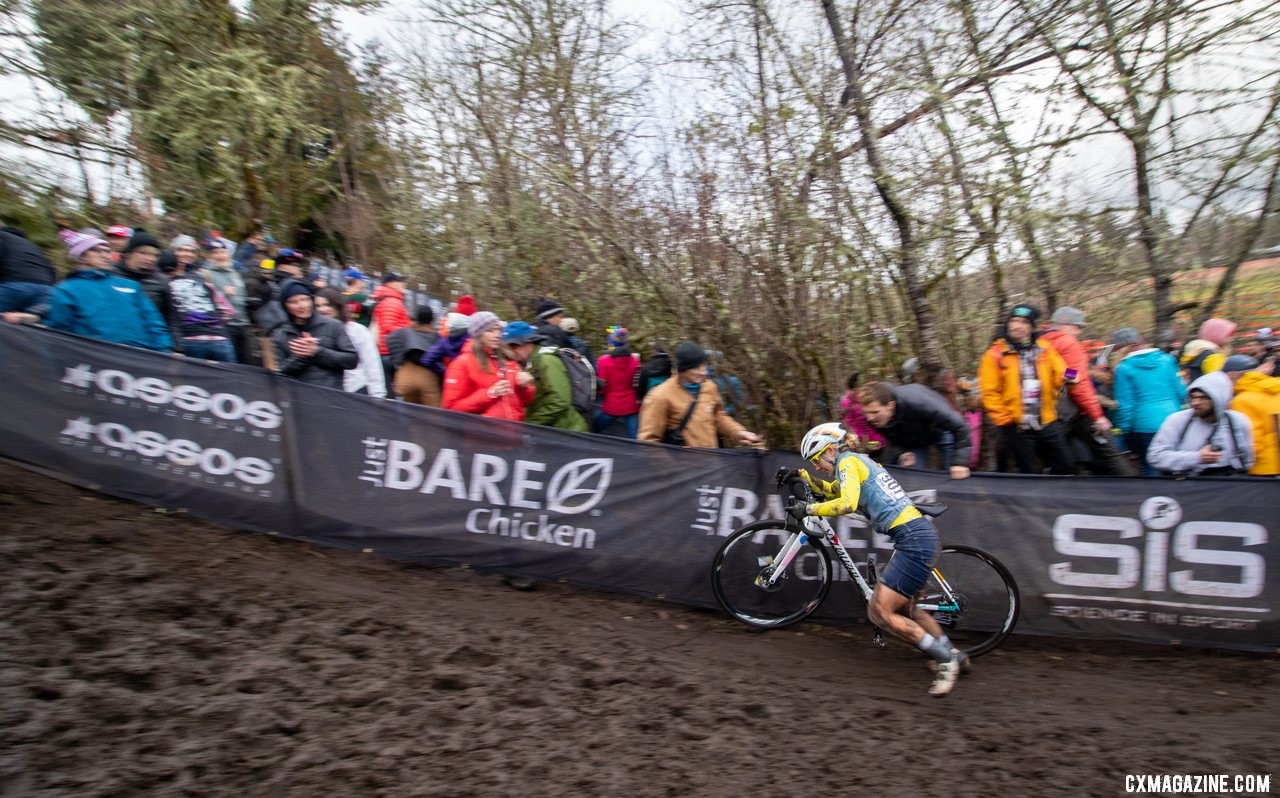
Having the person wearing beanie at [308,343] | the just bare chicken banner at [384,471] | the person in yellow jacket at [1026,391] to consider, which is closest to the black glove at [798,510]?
the just bare chicken banner at [384,471]

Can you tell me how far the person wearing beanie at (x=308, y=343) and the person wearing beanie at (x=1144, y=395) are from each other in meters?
6.84

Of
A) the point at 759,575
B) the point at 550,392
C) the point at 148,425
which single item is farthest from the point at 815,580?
the point at 148,425

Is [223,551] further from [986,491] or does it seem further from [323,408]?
[986,491]

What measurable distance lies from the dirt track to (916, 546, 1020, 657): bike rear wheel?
23 centimetres

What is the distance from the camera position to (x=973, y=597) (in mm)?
6148

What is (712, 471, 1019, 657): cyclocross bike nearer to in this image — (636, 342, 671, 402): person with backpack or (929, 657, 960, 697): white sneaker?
(929, 657, 960, 697): white sneaker

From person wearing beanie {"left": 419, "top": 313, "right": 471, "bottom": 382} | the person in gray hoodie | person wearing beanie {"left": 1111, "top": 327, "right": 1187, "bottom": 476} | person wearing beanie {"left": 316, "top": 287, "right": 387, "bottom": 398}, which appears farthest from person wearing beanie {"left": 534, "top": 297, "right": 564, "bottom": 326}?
the person in gray hoodie

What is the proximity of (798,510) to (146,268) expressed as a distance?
5.86 m

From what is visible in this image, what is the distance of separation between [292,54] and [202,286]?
10.2 m

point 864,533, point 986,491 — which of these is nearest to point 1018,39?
point 986,491

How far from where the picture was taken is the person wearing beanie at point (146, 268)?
7.01 meters

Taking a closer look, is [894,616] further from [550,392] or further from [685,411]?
[550,392]

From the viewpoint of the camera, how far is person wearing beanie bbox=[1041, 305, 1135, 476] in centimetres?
692

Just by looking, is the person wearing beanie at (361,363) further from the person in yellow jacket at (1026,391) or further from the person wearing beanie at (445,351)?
the person in yellow jacket at (1026,391)
